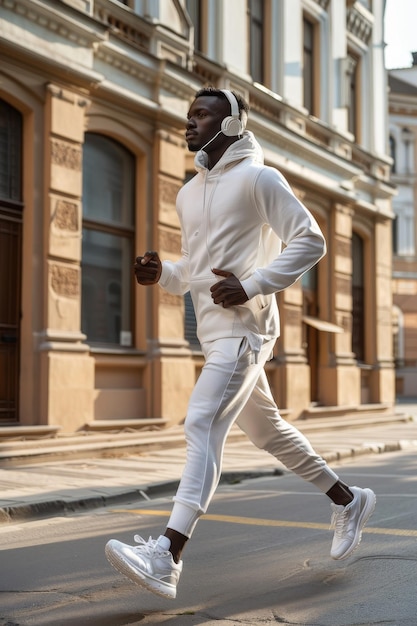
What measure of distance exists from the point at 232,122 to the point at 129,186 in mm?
10273

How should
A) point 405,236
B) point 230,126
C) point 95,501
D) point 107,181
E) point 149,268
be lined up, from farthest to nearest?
point 405,236, point 107,181, point 95,501, point 149,268, point 230,126

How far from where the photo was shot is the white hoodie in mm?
4379

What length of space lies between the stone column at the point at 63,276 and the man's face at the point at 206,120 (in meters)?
7.84

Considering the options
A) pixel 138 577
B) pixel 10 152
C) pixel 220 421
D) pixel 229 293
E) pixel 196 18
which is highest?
pixel 196 18

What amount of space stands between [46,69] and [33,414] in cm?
430

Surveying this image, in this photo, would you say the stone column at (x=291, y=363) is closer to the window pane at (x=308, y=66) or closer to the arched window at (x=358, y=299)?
the arched window at (x=358, y=299)

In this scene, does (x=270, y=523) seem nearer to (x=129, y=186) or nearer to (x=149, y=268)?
(x=149, y=268)

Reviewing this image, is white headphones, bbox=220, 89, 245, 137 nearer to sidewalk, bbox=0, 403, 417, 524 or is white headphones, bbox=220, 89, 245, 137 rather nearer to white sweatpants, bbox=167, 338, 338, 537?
white sweatpants, bbox=167, 338, 338, 537

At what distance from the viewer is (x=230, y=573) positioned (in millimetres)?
4914

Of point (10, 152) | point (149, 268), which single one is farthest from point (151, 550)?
point (10, 152)

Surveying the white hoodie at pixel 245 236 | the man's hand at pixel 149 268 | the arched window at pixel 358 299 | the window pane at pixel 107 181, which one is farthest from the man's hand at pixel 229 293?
the arched window at pixel 358 299

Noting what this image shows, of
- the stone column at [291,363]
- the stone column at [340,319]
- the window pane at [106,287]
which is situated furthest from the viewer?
the stone column at [340,319]

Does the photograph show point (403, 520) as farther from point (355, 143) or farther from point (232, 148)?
point (355, 143)

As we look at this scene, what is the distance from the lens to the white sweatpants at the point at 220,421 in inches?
165
